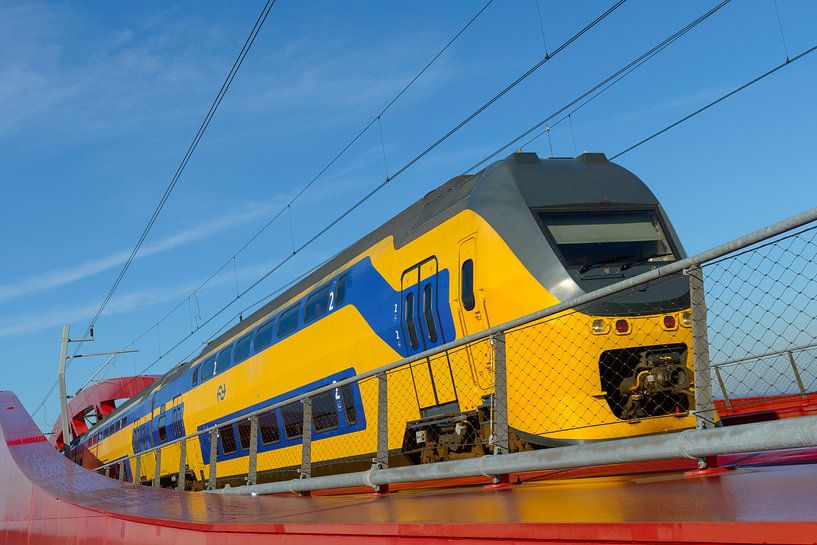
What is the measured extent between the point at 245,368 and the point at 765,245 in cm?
1430

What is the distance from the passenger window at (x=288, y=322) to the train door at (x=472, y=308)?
573 centimetres

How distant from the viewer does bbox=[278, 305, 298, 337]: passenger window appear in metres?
15.2

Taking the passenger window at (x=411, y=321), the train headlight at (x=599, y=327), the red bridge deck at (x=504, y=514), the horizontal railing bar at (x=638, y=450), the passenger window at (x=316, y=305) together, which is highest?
the passenger window at (x=316, y=305)

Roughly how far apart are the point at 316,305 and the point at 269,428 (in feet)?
9.07

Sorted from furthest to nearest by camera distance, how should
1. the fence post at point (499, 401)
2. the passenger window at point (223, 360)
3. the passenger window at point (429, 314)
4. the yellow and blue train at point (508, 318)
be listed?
1. the passenger window at point (223, 360)
2. the passenger window at point (429, 314)
3. the yellow and blue train at point (508, 318)
4. the fence post at point (499, 401)

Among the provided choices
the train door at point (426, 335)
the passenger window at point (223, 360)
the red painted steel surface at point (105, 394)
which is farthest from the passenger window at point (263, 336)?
the red painted steel surface at point (105, 394)

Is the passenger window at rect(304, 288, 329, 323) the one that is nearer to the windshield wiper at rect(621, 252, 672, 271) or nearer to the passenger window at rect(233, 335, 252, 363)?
the passenger window at rect(233, 335, 252, 363)

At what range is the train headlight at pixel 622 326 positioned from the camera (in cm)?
890

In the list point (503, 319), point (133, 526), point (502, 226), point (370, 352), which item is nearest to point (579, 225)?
point (502, 226)

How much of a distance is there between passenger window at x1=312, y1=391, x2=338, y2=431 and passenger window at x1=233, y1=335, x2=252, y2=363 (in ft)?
16.5

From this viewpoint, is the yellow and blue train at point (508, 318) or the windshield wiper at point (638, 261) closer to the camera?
the yellow and blue train at point (508, 318)

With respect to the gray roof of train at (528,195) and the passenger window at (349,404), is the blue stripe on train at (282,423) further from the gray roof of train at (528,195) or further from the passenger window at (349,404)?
the gray roof of train at (528,195)

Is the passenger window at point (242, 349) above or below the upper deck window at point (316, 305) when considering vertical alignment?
below

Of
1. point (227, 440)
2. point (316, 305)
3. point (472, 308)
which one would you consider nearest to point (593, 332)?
point (472, 308)
